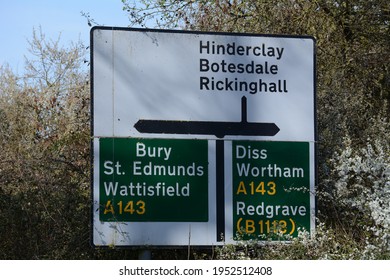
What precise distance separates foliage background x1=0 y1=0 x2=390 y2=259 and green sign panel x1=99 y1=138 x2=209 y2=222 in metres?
0.52

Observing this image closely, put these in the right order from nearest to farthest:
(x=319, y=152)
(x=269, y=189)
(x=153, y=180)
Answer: (x=153, y=180)
(x=269, y=189)
(x=319, y=152)

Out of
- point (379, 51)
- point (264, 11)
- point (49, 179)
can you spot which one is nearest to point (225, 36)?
point (49, 179)

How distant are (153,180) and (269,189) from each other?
1.07 meters

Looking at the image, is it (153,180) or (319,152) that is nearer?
(153,180)

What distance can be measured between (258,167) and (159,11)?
5.00m

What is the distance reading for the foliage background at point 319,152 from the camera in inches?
309

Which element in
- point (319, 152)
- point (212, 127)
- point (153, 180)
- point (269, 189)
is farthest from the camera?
point (319, 152)

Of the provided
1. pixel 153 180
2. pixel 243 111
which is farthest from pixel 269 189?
pixel 153 180

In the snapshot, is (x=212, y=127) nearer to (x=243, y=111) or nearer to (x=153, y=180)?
(x=243, y=111)

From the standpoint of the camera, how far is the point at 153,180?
7461 millimetres

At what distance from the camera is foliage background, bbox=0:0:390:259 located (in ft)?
25.7

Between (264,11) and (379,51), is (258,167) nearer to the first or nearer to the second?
(264,11)

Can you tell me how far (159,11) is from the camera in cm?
1214

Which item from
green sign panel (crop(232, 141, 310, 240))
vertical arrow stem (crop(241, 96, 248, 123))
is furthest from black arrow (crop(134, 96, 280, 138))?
green sign panel (crop(232, 141, 310, 240))
